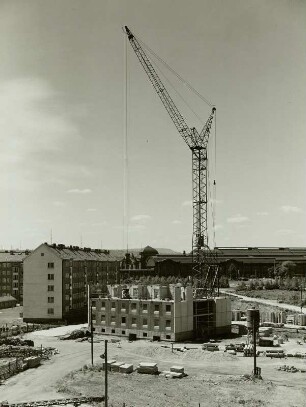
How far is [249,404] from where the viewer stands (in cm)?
4494

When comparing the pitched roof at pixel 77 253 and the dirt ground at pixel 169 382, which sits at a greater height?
the pitched roof at pixel 77 253

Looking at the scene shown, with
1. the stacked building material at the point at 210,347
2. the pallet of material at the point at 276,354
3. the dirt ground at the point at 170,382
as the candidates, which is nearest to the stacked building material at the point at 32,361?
the dirt ground at the point at 170,382

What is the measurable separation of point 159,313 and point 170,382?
27.4 meters

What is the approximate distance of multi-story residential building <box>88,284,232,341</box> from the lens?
79.9 meters

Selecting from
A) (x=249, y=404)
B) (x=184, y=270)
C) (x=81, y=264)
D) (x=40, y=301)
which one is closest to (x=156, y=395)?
(x=249, y=404)

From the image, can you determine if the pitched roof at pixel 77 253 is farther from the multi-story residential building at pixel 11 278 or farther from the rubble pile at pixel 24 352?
the rubble pile at pixel 24 352

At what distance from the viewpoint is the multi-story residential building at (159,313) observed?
79875mm

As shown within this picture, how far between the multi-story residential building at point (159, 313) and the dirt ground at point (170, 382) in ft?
28.5

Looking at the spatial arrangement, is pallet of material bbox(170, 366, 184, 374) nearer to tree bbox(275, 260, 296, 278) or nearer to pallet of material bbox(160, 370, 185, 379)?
pallet of material bbox(160, 370, 185, 379)

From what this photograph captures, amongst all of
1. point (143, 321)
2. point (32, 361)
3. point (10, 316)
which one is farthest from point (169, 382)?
point (10, 316)

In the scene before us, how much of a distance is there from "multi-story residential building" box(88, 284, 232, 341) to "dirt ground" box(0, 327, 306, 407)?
8690 millimetres

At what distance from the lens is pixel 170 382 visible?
5325 cm

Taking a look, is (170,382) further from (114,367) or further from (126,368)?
(114,367)

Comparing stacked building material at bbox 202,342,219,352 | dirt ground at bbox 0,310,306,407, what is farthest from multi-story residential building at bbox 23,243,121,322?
stacked building material at bbox 202,342,219,352
